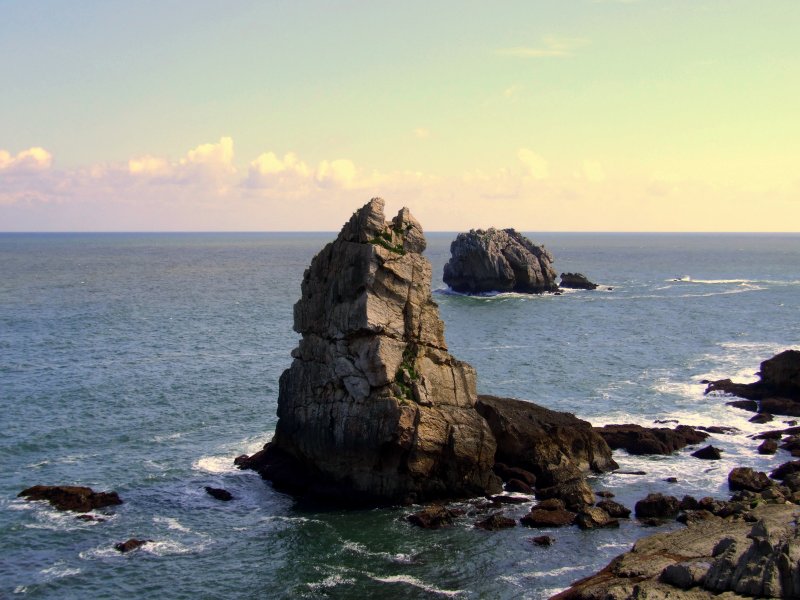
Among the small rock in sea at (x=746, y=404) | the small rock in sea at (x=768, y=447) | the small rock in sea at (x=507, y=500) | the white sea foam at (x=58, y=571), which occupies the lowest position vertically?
the white sea foam at (x=58, y=571)

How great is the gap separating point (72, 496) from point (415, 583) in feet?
67.2

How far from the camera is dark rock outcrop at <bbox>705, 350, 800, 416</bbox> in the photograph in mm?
65375

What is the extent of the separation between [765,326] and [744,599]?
82698 mm

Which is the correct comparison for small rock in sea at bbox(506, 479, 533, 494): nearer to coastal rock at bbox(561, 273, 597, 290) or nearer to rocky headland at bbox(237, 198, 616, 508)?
rocky headland at bbox(237, 198, 616, 508)

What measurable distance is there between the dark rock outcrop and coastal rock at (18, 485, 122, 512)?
Result: 47.7 meters

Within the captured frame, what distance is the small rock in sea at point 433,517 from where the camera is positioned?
141 feet

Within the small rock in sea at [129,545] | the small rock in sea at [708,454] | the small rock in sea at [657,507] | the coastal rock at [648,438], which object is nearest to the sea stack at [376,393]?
the small rock in sea at [657,507]

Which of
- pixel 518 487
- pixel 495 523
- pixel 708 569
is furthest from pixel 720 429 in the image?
pixel 708 569

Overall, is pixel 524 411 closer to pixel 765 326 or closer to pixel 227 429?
pixel 227 429

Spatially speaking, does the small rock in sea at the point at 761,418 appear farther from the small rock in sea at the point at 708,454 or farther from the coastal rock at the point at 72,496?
the coastal rock at the point at 72,496

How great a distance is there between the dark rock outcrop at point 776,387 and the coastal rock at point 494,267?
71.5m

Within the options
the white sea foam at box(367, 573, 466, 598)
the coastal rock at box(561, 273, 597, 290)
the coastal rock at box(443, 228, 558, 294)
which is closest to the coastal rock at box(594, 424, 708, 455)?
the white sea foam at box(367, 573, 466, 598)

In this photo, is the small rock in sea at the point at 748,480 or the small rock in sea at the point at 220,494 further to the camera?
the small rock in sea at the point at 748,480

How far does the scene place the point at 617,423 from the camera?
6112 centimetres
